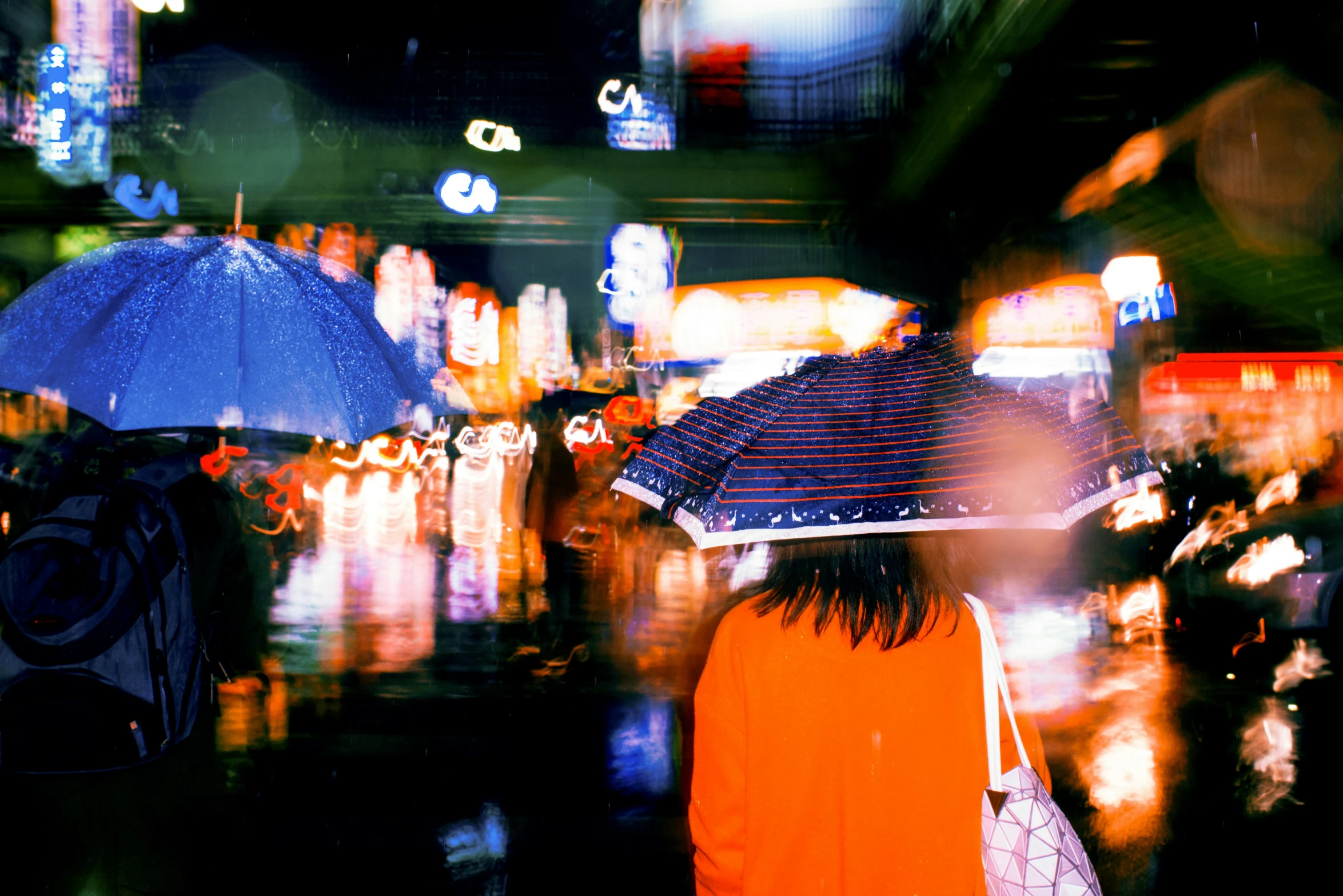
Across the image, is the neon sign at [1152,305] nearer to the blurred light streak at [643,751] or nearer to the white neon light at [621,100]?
the white neon light at [621,100]

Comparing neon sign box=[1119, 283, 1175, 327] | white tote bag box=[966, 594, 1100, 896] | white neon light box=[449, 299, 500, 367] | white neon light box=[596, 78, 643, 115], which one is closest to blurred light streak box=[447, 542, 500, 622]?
white neon light box=[449, 299, 500, 367]

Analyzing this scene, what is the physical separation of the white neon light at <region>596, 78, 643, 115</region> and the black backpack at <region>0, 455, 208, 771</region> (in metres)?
10.6

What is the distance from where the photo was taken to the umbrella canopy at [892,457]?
1.44 meters

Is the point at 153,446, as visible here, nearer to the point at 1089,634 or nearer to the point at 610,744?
the point at 610,744

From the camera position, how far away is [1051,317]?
1109cm

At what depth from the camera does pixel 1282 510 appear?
6750mm

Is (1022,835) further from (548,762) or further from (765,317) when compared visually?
(765,317)

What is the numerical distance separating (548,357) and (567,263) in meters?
1.81

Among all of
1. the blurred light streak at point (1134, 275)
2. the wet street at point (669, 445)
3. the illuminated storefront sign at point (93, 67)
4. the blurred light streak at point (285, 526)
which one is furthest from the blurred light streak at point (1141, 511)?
the illuminated storefront sign at point (93, 67)

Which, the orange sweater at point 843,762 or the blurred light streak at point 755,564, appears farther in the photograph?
the blurred light streak at point 755,564

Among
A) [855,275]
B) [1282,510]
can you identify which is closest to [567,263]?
[855,275]

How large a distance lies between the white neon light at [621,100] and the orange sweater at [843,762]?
11767mm

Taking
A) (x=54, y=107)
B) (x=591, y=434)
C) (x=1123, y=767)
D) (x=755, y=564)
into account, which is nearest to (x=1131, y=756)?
(x=1123, y=767)

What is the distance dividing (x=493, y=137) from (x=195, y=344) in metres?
10.8
